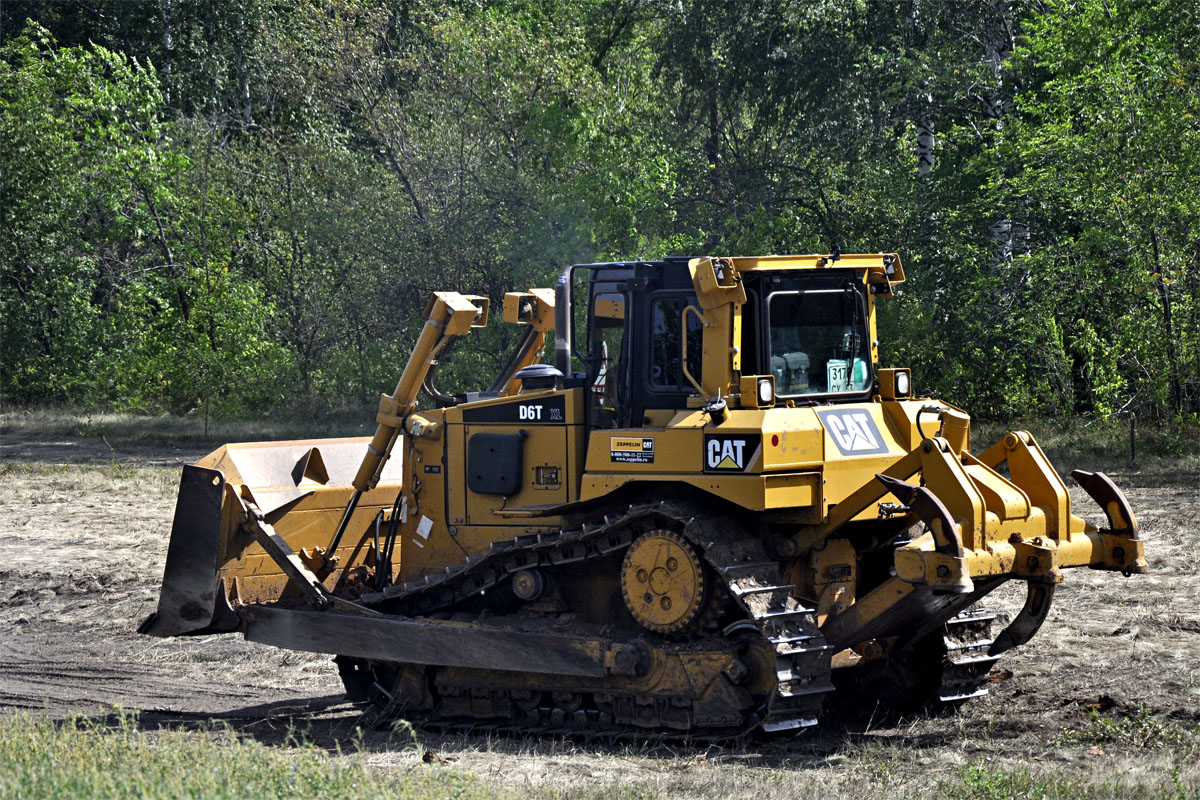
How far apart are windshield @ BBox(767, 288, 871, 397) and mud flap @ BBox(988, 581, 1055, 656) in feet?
5.59

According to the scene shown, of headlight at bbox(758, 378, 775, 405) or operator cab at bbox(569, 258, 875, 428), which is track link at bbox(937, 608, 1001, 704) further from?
headlight at bbox(758, 378, 775, 405)

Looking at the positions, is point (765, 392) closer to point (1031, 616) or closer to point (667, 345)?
point (667, 345)

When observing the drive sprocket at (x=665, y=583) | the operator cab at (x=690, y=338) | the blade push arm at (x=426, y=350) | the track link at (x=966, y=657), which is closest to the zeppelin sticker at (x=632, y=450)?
the operator cab at (x=690, y=338)

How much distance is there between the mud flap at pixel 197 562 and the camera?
970 cm

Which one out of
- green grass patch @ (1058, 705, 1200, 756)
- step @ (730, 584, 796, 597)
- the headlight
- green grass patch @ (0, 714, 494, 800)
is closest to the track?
step @ (730, 584, 796, 597)

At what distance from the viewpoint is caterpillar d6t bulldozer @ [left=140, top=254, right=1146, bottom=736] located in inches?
311

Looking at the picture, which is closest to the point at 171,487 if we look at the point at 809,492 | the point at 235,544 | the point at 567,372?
the point at 235,544

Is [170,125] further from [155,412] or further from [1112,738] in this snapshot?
[1112,738]

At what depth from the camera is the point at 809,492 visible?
26.3ft

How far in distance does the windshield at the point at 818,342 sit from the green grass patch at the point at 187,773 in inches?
130

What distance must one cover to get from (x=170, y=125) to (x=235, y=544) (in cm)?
2643

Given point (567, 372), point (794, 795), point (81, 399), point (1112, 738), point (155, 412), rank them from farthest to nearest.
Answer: point (81, 399)
point (155, 412)
point (567, 372)
point (1112, 738)
point (794, 795)

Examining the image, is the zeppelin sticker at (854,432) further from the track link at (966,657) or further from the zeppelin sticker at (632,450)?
the track link at (966,657)

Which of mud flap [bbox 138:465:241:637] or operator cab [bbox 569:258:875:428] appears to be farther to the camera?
mud flap [bbox 138:465:241:637]
